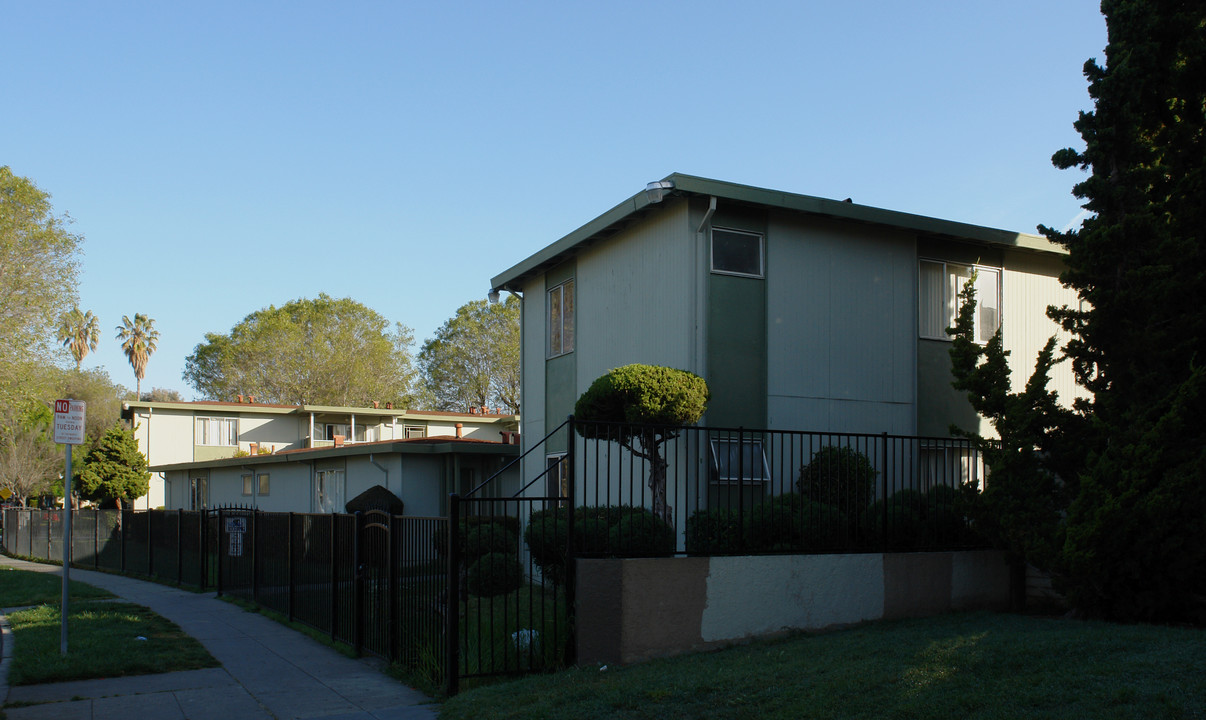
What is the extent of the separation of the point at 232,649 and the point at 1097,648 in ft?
30.0

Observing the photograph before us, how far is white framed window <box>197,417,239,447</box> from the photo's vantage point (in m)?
42.4

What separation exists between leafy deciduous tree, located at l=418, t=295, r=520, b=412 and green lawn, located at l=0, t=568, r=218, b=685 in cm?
3489

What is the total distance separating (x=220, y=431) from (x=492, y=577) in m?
36.9

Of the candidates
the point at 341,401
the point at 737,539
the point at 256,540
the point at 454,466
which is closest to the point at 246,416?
the point at 341,401

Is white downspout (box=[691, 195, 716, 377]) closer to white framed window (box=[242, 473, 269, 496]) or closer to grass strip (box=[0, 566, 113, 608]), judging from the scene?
grass strip (box=[0, 566, 113, 608])

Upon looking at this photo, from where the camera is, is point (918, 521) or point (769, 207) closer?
point (918, 521)

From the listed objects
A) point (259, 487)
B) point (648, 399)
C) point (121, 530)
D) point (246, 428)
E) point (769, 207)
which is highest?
point (769, 207)

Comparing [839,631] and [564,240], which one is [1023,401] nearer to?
[839,631]

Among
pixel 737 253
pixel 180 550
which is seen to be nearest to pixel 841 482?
pixel 737 253

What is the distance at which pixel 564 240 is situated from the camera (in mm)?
16797

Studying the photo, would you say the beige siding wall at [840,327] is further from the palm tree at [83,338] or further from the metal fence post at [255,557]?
the palm tree at [83,338]

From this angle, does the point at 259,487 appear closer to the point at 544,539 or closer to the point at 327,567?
the point at 327,567

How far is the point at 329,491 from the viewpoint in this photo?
92.5 ft

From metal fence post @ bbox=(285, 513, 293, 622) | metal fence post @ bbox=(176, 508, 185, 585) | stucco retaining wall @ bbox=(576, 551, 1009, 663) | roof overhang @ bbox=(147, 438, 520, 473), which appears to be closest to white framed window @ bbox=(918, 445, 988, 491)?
stucco retaining wall @ bbox=(576, 551, 1009, 663)
